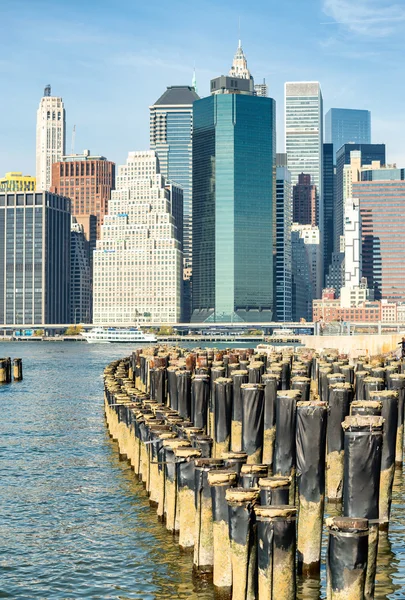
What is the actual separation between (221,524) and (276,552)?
8.50 feet

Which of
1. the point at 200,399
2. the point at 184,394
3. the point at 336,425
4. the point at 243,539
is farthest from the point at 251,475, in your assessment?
the point at 184,394

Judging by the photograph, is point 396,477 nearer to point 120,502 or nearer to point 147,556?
point 120,502

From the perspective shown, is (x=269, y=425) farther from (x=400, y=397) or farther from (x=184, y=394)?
(x=184, y=394)

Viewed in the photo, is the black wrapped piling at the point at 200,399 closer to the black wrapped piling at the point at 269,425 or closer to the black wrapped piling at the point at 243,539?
the black wrapped piling at the point at 269,425

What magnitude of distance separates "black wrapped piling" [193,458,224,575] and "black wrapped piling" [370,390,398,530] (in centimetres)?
498

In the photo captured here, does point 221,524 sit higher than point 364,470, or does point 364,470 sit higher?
point 364,470

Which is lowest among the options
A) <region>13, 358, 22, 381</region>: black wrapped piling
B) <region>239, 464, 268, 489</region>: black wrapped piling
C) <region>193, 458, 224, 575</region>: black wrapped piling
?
<region>13, 358, 22, 381</region>: black wrapped piling

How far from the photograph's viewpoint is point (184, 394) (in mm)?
39969

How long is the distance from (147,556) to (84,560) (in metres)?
1.57

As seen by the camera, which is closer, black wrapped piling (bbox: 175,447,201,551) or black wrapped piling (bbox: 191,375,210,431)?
black wrapped piling (bbox: 175,447,201,551)

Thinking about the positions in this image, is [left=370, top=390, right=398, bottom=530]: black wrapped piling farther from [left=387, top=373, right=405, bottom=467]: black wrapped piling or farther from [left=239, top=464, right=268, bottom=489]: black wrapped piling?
[left=387, top=373, right=405, bottom=467]: black wrapped piling

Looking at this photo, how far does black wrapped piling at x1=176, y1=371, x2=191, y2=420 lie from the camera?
39.9 metres

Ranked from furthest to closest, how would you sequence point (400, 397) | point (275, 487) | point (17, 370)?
point (17, 370) < point (400, 397) < point (275, 487)

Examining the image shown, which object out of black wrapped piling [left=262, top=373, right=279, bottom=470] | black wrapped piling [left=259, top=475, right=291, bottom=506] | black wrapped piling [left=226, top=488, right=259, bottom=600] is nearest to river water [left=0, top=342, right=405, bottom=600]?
black wrapped piling [left=226, top=488, right=259, bottom=600]
